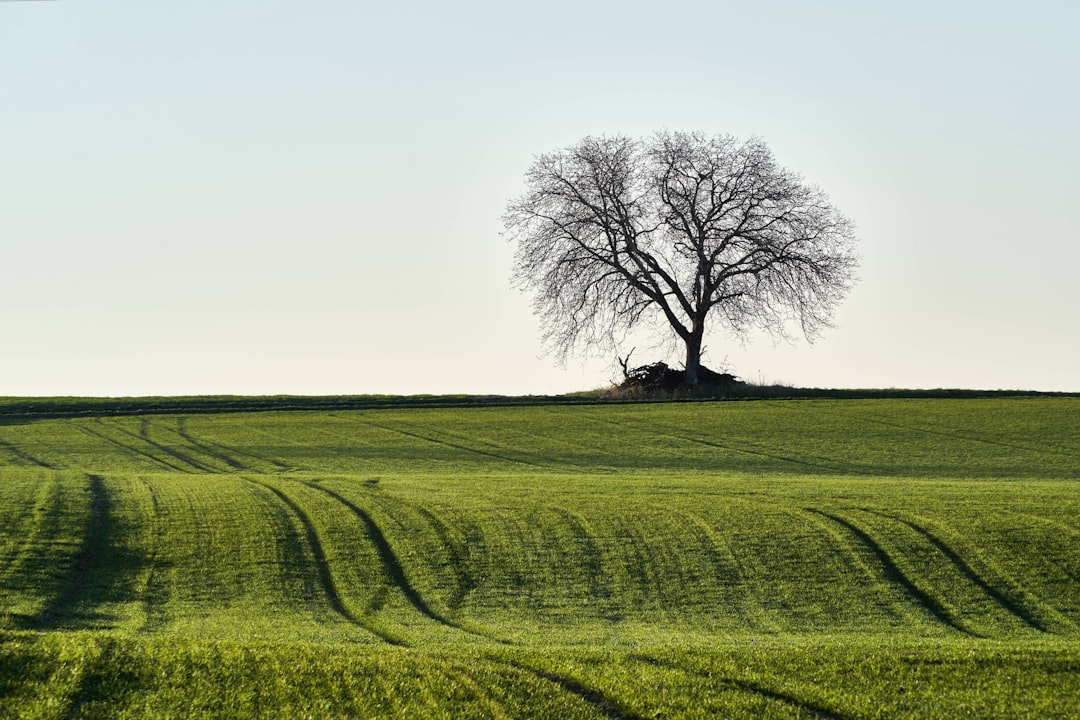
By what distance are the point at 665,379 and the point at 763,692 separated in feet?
152

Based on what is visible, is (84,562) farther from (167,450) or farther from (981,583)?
(167,450)

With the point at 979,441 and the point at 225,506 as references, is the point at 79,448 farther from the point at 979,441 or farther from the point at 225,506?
the point at 979,441

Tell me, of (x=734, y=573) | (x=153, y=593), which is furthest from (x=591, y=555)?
(x=153, y=593)

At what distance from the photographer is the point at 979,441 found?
41969 mm

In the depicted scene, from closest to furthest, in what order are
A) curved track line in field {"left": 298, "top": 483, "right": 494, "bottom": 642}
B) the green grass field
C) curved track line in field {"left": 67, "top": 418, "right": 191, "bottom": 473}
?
the green grass field
curved track line in field {"left": 298, "top": 483, "right": 494, "bottom": 642}
curved track line in field {"left": 67, "top": 418, "right": 191, "bottom": 473}

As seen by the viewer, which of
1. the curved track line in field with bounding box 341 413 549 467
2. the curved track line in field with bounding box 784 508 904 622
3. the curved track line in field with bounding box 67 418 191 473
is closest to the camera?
the curved track line in field with bounding box 784 508 904 622

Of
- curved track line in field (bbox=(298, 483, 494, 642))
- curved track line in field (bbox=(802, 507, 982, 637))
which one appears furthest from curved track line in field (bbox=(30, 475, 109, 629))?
curved track line in field (bbox=(802, 507, 982, 637))

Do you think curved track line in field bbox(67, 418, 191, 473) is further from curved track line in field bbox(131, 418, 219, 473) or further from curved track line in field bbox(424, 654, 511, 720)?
curved track line in field bbox(424, 654, 511, 720)

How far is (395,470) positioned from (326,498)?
25.7 ft

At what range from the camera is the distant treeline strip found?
178 feet

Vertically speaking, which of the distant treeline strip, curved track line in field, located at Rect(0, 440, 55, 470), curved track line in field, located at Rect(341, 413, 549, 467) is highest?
the distant treeline strip

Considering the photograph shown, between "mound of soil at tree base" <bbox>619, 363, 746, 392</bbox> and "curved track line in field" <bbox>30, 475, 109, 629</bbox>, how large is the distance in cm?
3231

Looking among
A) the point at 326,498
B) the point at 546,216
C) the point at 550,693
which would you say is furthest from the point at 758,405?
the point at 550,693

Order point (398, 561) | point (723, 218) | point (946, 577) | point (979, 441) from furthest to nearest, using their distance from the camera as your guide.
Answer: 1. point (723, 218)
2. point (979, 441)
3. point (398, 561)
4. point (946, 577)
